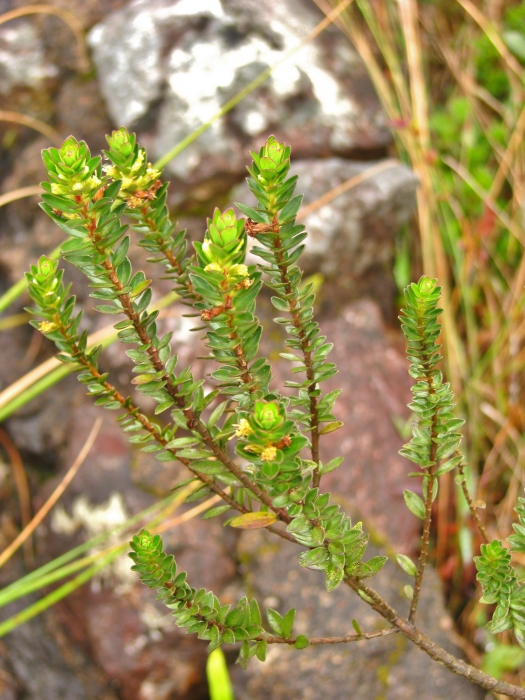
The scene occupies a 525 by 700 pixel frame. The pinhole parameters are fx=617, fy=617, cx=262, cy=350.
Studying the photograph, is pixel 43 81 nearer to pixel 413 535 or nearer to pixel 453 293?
pixel 453 293

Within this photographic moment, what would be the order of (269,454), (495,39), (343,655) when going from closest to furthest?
(269,454) < (343,655) < (495,39)

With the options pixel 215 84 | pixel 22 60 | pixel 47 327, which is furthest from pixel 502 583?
pixel 22 60

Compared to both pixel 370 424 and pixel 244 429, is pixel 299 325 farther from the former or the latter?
pixel 370 424

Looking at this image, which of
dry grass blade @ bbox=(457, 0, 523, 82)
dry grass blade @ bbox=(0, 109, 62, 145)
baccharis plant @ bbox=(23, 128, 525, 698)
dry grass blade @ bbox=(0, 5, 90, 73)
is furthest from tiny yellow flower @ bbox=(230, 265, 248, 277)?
dry grass blade @ bbox=(457, 0, 523, 82)

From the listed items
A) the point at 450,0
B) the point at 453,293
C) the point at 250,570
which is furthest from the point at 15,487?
the point at 450,0

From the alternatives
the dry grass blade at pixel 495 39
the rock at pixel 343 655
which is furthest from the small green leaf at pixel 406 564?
the dry grass blade at pixel 495 39

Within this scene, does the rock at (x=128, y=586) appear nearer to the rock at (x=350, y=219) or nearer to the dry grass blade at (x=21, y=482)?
the dry grass blade at (x=21, y=482)
